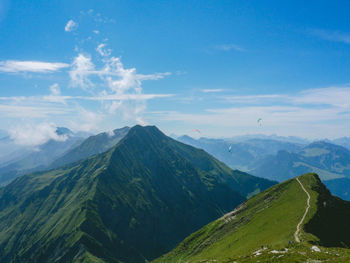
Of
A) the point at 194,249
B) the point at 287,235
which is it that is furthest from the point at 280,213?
the point at 194,249

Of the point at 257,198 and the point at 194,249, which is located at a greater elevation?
the point at 257,198

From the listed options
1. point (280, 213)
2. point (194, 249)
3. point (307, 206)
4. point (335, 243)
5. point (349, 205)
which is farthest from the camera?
point (194, 249)

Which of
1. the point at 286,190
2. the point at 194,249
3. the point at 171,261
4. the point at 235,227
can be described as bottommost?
the point at 171,261

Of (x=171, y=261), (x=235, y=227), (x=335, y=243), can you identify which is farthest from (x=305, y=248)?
(x=171, y=261)

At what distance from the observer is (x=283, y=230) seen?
87.6m

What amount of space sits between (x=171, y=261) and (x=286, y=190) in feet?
285

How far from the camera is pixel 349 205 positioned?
94.7m

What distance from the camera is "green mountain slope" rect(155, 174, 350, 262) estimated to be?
194 feet

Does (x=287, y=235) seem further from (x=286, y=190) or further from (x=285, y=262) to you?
(x=286, y=190)

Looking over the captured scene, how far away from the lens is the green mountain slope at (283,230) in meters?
59.2

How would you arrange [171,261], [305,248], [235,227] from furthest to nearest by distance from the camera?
[171,261] → [235,227] → [305,248]

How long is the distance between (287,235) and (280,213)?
34.7 m

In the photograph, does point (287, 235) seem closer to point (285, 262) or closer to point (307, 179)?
point (285, 262)

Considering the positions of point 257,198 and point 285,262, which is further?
point 257,198
